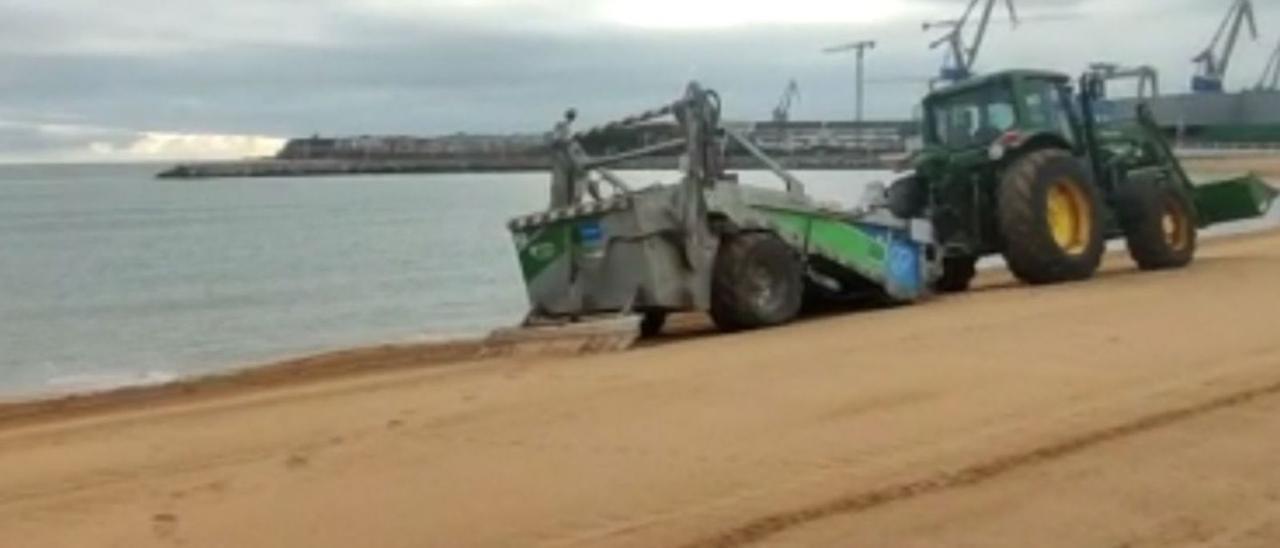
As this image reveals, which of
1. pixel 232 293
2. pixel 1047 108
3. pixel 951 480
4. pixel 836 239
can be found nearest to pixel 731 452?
pixel 951 480

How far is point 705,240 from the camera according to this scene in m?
13.3

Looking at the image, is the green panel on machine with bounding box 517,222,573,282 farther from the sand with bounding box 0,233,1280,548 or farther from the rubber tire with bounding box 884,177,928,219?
the rubber tire with bounding box 884,177,928,219

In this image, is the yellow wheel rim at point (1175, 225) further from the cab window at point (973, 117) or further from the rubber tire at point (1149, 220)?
the cab window at point (973, 117)

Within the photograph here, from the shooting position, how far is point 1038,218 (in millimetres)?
16203

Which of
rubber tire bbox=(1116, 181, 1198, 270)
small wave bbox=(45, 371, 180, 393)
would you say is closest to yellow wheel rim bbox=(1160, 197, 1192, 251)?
rubber tire bbox=(1116, 181, 1198, 270)

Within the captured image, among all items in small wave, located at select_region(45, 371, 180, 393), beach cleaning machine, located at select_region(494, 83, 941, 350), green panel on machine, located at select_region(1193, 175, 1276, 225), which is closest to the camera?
beach cleaning machine, located at select_region(494, 83, 941, 350)

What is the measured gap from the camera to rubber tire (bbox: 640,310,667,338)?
14438 mm

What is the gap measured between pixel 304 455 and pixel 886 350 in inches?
176

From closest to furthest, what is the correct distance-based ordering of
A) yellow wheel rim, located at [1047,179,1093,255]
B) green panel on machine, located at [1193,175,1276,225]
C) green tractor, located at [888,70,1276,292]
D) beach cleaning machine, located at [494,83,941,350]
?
beach cleaning machine, located at [494,83,941,350] → green tractor, located at [888,70,1276,292] → yellow wheel rim, located at [1047,179,1093,255] → green panel on machine, located at [1193,175,1276,225]

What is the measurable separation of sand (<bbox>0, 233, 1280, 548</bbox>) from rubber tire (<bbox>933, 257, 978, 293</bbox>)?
16.5ft

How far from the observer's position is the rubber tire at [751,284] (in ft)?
44.4

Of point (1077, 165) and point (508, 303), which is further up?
point (1077, 165)

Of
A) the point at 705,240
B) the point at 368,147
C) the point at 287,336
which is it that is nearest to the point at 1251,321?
the point at 705,240

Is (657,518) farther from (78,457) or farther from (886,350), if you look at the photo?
(886,350)
